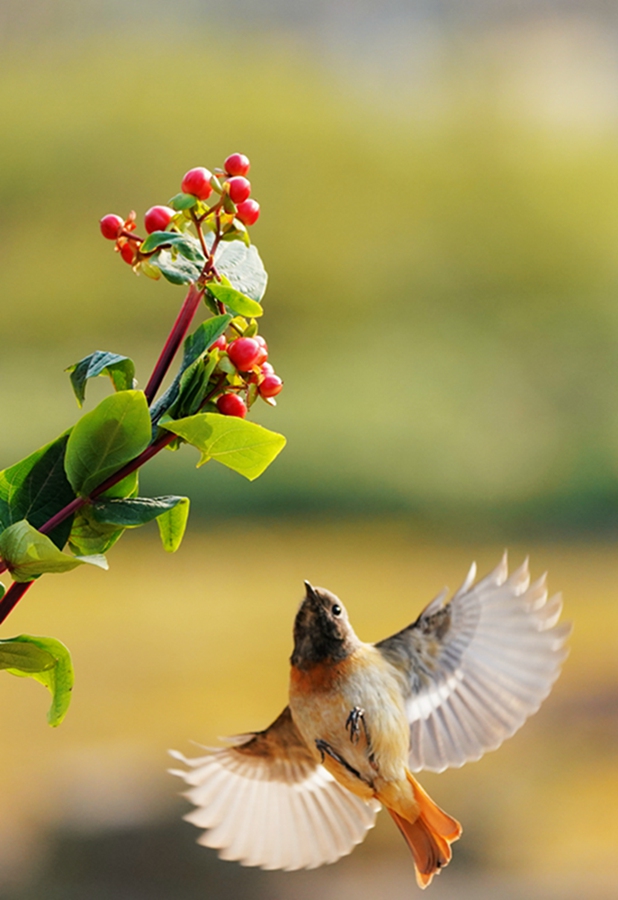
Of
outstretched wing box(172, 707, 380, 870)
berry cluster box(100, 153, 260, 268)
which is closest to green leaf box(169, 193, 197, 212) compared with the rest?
berry cluster box(100, 153, 260, 268)

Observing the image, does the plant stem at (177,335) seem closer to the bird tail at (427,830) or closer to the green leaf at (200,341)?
the green leaf at (200,341)

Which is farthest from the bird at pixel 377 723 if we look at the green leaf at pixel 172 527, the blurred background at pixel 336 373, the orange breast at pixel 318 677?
the blurred background at pixel 336 373

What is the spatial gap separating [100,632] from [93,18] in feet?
4.03

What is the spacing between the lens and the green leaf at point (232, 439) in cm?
20

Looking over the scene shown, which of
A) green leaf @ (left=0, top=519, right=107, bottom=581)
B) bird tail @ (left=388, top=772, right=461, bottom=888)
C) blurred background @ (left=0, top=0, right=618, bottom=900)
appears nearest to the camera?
green leaf @ (left=0, top=519, right=107, bottom=581)

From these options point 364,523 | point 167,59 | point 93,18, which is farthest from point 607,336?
point 93,18

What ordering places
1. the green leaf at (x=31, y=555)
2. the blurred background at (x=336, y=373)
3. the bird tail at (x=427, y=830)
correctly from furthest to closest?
the blurred background at (x=336, y=373)
the bird tail at (x=427, y=830)
the green leaf at (x=31, y=555)

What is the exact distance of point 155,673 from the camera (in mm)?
1489

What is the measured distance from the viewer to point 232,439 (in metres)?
0.21

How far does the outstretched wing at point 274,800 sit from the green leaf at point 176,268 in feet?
1.09

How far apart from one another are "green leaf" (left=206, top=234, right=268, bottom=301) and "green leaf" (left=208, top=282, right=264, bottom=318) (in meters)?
0.02

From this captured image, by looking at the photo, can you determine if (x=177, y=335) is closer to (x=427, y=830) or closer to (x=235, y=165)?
(x=235, y=165)

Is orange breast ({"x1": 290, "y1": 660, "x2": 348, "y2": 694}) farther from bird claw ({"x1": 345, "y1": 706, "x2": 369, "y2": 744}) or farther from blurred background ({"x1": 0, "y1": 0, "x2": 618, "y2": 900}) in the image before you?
blurred background ({"x1": 0, "y1": 0, "x2": 618, "y2": 900})

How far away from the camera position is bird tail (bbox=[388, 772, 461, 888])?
15.1 inches
